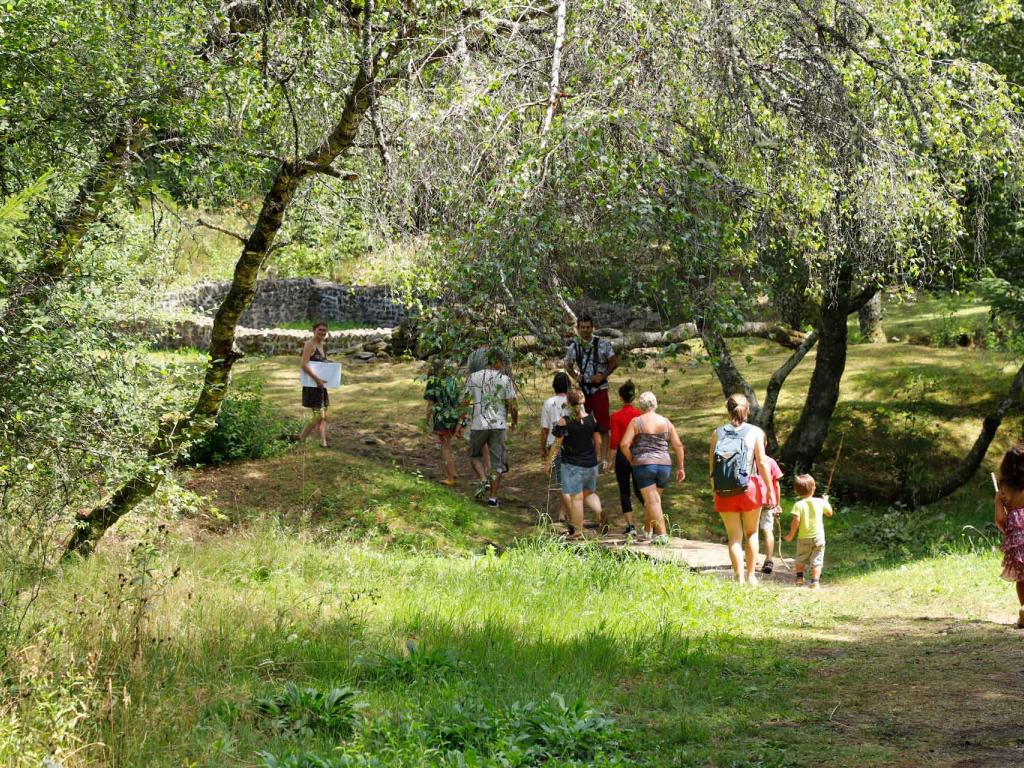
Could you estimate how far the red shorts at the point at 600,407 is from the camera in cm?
1209

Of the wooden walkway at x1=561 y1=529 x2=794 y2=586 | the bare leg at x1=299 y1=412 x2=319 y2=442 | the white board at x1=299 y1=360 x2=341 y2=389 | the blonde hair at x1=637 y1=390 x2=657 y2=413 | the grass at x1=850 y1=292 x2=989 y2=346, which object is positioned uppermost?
the grass at x1=850 y1=292 x2=989 y2=346

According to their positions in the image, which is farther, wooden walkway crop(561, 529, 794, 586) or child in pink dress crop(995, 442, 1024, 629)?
wooden walkway crop(561, 529, 794, 586)

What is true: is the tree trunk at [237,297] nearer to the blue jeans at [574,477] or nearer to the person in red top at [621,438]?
the blue jeans at [574,477]

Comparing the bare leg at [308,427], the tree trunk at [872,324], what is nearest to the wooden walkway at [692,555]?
the bare leg at [308,427]

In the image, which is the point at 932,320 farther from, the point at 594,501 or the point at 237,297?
the point at 237,297

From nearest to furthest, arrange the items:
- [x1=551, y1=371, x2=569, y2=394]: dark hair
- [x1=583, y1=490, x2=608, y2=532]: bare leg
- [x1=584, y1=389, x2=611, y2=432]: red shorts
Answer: [x1=551, y1=371, x2=569, y2=394]: dark hair
[x1=583, y1=490, x2=608, y2=532]: bare leg
[x1=584, y1=389, x2=611, y2=432]: red shorts

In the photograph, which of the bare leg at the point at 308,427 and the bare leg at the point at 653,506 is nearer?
the bare leg at the point at 653,506

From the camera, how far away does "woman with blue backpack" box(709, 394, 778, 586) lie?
933 centimetres

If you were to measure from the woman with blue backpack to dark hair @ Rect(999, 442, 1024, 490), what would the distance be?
2033 mm

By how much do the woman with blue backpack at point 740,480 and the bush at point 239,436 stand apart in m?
6.05

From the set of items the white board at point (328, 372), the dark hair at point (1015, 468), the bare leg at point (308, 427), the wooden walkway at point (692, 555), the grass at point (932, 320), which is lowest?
the wooden walkway at point (692, 555)

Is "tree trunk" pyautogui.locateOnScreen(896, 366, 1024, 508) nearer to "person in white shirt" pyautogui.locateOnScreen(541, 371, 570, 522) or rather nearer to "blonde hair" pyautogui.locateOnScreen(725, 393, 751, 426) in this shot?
"person in white shirt" pyautogui.locateOnScreen(541, 371, 570, 522)

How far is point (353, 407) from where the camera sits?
60.4 ft

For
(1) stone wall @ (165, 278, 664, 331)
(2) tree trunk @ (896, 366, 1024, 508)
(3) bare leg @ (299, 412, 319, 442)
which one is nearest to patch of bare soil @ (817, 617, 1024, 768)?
(2) tree trunk @ (896, 366, 1024, 508)
